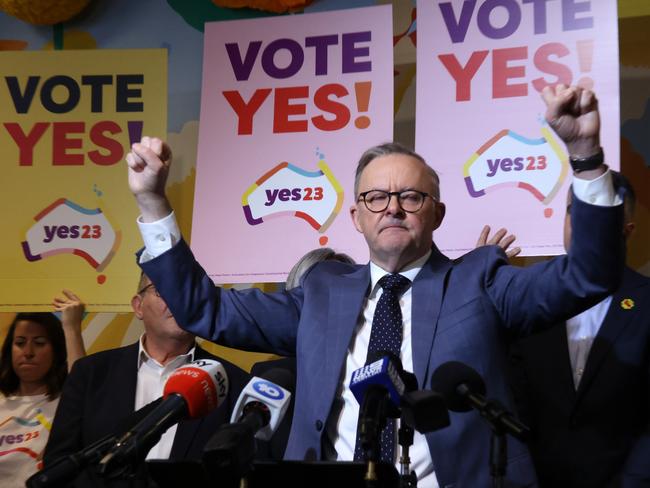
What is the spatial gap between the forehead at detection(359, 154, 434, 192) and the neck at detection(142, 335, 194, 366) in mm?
1429

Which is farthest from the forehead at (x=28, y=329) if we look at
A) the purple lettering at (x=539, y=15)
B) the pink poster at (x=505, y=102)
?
the purple lettering at (x=539, y=15)

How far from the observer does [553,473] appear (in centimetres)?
282

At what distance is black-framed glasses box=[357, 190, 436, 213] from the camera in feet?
8.04

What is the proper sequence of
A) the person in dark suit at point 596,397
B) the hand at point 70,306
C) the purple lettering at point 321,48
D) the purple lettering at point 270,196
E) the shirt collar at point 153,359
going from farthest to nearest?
the hand at point 70,306
the purple lettering at point 321,48
the purple lettering at point 270,196
the shirt collar at point 153,359
the person in dark suit at point 596,397

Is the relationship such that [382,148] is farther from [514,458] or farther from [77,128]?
[77,128]

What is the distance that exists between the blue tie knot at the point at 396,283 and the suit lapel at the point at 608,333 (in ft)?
2.59

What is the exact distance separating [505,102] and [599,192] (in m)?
1.53

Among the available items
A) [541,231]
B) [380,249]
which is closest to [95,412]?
[380,249]

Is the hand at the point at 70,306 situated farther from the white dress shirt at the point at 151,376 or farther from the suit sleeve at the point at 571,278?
the suit sleeve at the point at 571,278

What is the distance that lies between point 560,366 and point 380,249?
2.90 ft

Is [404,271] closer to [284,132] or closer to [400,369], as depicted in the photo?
[400,369]

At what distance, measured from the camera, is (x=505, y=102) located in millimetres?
3531

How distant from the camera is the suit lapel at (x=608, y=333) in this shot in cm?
286

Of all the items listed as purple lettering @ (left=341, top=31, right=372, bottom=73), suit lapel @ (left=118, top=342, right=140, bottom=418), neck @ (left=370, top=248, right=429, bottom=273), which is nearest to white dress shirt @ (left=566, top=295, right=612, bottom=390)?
neck @ (left=370, top=248, right=429, bottom=273)
